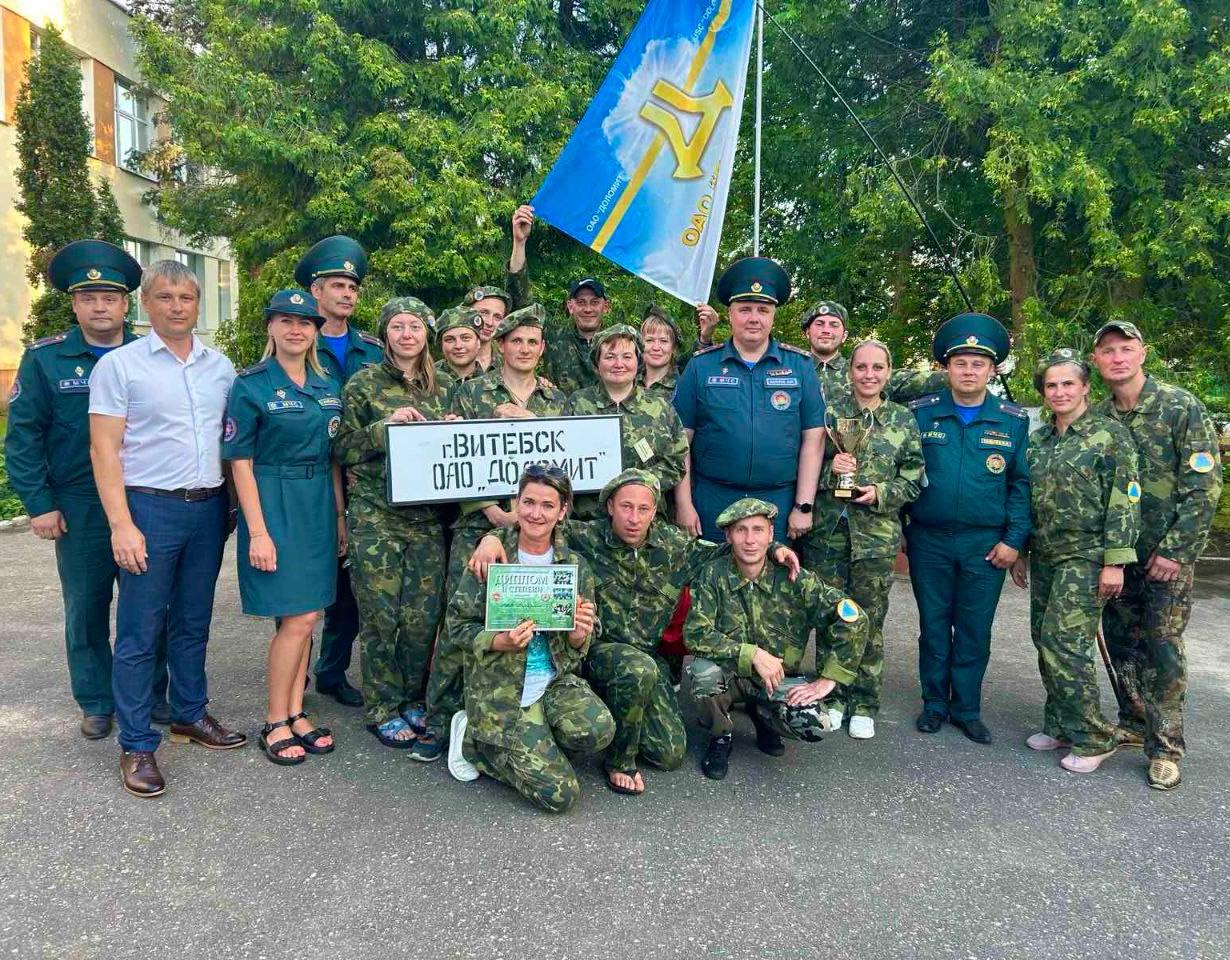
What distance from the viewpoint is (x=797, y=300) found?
523 inches

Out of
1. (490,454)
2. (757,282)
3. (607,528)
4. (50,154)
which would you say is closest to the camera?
(607,528)

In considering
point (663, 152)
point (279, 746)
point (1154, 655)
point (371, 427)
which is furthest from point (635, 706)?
point (663, 152)

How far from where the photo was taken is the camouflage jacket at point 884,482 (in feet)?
14.8

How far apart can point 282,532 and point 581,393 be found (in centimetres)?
160

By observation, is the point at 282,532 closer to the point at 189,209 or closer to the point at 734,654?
the point at 734,654

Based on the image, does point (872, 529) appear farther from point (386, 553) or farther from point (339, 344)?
point (339, 344)

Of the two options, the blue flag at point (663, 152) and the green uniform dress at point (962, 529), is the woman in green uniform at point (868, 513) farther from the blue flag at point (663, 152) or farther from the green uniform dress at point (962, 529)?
the blue flag at point (663, 152)

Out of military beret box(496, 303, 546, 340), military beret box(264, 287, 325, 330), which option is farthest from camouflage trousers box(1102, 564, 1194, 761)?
military beret box(264, 287, 325, 330)

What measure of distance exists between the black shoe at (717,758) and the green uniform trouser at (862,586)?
0.87 m

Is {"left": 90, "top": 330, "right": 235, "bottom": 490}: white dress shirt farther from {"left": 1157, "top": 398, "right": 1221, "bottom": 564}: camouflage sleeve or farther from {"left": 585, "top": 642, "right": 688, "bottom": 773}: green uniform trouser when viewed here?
Answer: {"left": 1157, "top": 398, "right": 1221, "bottom": 564}: camouflage sleeve

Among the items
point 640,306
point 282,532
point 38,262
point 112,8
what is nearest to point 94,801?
point 282,532

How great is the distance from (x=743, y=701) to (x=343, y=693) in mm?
2213

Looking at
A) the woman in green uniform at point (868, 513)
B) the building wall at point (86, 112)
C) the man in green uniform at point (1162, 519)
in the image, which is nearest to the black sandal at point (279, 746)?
the woman in green uniform at point (868, 513)

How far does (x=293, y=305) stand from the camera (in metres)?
3.95
